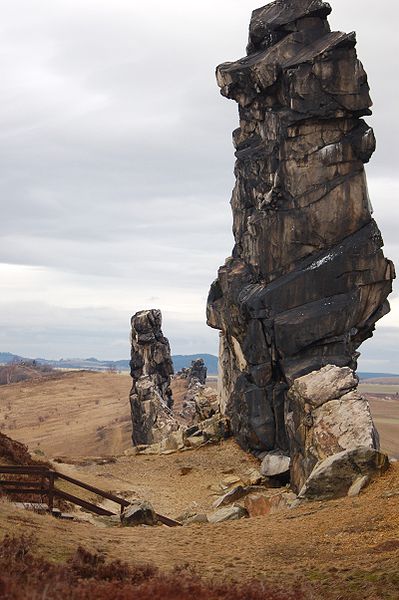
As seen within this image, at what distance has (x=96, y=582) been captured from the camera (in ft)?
42.9

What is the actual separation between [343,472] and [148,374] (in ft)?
165

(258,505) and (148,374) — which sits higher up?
(148,374)

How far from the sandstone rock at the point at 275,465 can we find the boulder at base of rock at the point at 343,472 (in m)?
17.3

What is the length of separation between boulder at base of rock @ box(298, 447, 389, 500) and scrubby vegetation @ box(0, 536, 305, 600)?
999 centimetres

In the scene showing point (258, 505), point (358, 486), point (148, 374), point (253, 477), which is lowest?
point (253, 477)

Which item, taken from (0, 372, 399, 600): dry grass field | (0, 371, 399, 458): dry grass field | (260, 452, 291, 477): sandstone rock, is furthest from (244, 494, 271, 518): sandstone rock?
(0, 371, 399, 458): dry grass field

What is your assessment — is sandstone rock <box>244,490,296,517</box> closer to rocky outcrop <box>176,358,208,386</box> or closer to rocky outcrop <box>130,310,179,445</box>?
rocky outcrop <box>130,310,179,445</box>

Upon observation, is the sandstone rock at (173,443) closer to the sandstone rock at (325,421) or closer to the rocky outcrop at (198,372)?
the sandstone rock at (325,421)

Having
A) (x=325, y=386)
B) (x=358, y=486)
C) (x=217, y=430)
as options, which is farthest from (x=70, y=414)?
(x=358, y=486)

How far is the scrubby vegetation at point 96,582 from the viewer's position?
1093 cm

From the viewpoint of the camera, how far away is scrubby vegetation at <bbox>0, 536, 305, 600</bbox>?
10.9 metres

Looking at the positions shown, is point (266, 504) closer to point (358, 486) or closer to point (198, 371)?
point (358, 486)

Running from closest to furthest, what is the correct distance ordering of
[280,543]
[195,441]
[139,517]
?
[280,543]
[139,517]
[195,441]

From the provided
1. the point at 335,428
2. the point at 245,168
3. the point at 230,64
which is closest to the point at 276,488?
the point at 335,428
